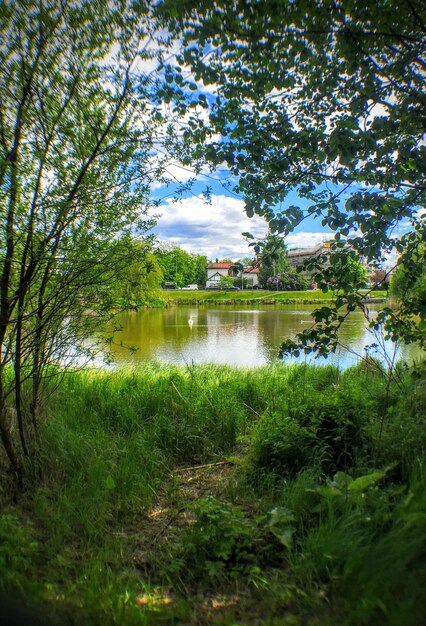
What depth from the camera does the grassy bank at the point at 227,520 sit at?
155 cm

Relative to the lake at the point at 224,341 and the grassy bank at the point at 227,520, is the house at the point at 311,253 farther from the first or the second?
the lake at the point at 224,341

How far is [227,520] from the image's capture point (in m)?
2.24

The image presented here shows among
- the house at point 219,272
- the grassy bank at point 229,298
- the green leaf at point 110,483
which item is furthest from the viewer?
the grassy bank at point 229,298

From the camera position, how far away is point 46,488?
9.27ft

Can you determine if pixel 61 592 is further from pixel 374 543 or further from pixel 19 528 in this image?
pixel 374 543

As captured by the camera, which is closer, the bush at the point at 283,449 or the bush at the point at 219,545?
the bush at the point at 219,545

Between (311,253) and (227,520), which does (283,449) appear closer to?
(227,520)

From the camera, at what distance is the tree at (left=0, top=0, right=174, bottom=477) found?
2.40 m

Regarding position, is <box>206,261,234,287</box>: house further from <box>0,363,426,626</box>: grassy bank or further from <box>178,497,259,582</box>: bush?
<box>178,497,259,582</box>: bush

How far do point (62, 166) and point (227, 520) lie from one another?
2.52m

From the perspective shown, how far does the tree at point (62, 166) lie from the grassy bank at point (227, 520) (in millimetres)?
811

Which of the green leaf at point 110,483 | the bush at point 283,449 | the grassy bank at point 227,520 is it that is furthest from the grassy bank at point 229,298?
the green leaf at point 110,483

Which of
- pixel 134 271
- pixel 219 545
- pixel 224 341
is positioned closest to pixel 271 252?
pixel 134 271

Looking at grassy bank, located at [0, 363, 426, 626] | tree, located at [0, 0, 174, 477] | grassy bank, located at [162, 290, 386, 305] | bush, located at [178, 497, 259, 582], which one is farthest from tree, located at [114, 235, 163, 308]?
grassy bank, located at [162, 290, 386, 305]
